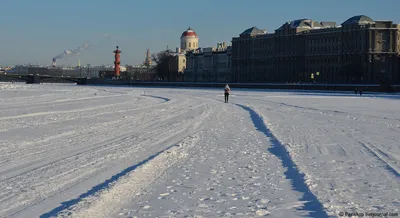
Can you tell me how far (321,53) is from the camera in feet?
378

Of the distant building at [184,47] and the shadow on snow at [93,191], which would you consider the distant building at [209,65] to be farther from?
the shadow on snow at [93,191]

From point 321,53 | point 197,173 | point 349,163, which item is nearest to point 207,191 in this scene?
point 197,173

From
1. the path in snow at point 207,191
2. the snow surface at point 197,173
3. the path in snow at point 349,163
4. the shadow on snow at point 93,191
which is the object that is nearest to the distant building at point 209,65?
the path in snow at point 349,163

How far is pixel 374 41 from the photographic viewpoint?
100562mm

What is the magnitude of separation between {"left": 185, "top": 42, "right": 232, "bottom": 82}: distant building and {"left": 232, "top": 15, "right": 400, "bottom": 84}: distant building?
10687 millimetres

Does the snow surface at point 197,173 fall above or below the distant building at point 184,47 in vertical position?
below

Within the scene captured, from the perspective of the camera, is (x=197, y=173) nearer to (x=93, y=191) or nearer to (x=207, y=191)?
(x=207, y=191)

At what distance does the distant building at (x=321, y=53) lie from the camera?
10012 centimetres

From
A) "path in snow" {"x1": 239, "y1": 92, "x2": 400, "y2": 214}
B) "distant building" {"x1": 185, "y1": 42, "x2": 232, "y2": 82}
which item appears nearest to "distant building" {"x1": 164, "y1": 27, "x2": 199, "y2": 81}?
"distant building" {"x1": 185, "y1": 42, "x2": 232, "y2": 82}

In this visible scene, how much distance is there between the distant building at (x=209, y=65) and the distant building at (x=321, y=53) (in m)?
10.7

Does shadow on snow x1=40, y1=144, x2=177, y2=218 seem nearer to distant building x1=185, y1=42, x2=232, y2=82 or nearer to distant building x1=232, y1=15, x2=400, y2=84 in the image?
distant building x1=232, y1=15, x2=400, y2=84

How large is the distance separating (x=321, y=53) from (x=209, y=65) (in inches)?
1901

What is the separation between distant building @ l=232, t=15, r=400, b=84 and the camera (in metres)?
100

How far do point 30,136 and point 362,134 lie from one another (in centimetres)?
812
